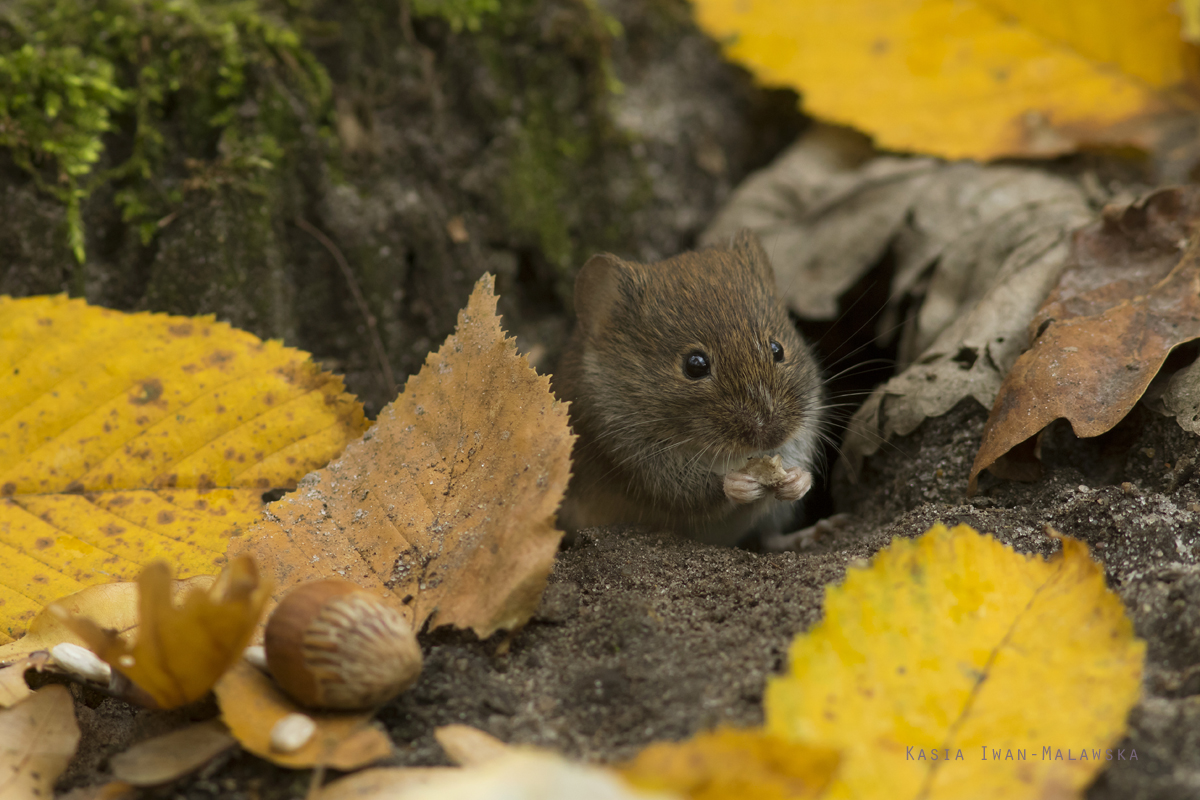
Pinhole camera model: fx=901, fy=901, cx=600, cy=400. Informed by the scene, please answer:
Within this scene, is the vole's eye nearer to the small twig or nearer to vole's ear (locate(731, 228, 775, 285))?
vole's ear (locate(731, 228, 775, 285))

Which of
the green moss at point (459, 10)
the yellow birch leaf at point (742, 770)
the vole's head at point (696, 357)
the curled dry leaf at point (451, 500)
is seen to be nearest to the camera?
the yellow birch leaf at point (742, 770)

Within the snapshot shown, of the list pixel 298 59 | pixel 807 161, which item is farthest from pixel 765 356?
pixel 298 59

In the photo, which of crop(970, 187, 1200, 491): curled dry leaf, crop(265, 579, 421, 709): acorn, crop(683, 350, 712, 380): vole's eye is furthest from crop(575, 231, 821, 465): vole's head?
crop(265, 579, 421, 709): acorn

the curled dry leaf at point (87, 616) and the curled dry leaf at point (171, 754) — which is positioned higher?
the curled dry leaf at point (171, 754)

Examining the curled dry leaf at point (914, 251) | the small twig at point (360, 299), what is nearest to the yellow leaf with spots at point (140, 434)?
the small twig at point (360, 299)

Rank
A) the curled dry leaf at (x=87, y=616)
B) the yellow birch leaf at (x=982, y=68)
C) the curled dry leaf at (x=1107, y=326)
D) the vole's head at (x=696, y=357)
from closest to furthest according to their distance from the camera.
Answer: the curled dry leaf at (x=87, y=616), the curled dry leaf at (x=1107, y=326), the vole's head at (x=696, y=357), the yellow birch leaf at (x=982, y=68)

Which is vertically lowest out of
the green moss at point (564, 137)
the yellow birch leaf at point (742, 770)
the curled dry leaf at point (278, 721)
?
the curled dry leaf at point (278, 721)

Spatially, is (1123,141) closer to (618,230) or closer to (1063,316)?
(1063,316)

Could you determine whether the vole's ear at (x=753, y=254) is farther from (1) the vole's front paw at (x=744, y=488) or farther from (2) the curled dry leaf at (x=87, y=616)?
(2) the curled dry leaf at (x=87, y=616)
